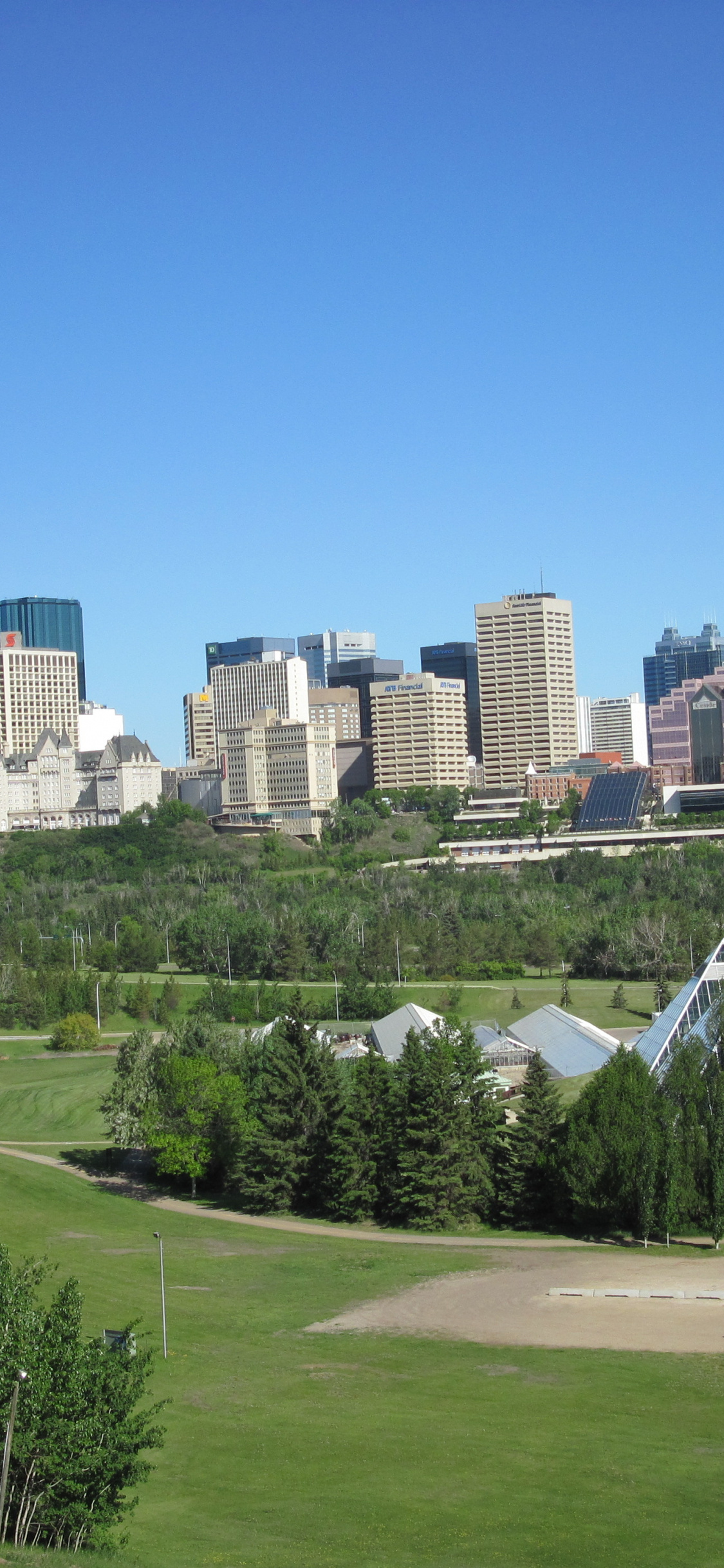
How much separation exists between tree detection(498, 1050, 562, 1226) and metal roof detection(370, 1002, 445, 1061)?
108 ft

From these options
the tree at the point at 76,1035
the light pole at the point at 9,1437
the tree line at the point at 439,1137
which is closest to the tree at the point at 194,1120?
the tree line at the point at 439,1137

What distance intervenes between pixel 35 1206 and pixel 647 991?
65.5 meters

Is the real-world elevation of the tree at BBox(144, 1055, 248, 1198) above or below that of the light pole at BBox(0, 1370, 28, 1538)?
below

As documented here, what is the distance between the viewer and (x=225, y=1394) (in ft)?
138

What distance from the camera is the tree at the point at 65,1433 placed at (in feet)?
94.1

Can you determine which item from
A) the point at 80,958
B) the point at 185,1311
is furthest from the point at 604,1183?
the point at 80,958

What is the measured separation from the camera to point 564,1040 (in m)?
93.6

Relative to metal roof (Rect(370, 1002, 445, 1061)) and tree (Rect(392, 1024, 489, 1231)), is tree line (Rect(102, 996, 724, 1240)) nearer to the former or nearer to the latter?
tree (Rect(392, 1024, 489, 1231))

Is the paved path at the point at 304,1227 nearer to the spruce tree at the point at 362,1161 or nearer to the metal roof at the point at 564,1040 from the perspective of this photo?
the spruce tree at the point at 362,1161

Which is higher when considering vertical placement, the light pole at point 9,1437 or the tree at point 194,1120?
the light pole at point 9,1437

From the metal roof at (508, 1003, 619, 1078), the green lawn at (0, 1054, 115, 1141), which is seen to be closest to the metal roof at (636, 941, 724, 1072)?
the metal roof at (508, 1003, 619, 1078)

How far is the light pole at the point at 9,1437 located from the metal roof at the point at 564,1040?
58157mm

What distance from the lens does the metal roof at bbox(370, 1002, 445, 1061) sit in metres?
100

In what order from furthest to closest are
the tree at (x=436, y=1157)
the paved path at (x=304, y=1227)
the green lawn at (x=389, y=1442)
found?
the tree at (x=436, y=1157) → the paved path at (x=304, y=1227) → the green lawn at (x=389, y=1442)
